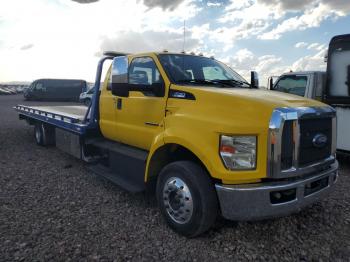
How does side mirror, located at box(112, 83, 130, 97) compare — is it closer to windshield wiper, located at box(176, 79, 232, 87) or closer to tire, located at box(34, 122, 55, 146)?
windshield wiper, located at box(176, 79, 232, 87)

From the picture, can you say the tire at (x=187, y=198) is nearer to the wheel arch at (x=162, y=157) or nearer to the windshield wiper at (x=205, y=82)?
the wheel arch at (x=162, y=157)

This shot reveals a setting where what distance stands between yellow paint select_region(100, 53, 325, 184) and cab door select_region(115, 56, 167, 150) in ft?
0.04

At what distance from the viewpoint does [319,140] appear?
376 centimetres

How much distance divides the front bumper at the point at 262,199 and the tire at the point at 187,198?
0.56 feet

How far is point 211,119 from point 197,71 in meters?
1.43

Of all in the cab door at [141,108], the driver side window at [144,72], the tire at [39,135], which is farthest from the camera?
the tire at [39,135]

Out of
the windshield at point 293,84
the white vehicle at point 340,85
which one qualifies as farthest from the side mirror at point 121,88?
the windshield at point 293,84

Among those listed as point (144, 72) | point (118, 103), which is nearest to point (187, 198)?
point (144, 72)

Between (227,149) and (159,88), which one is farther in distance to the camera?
(159,88)

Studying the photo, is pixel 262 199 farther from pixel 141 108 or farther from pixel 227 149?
pixel 141 108

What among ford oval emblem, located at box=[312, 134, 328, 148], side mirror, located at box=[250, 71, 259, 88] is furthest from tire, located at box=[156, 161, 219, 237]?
side mirror, located at box=[250, 71, 259, 88]

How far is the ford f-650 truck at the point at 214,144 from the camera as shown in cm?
340

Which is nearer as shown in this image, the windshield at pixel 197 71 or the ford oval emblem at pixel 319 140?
the ford oval emblem at pixel 319 140

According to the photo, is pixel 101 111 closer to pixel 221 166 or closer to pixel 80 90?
pixel 221 166
